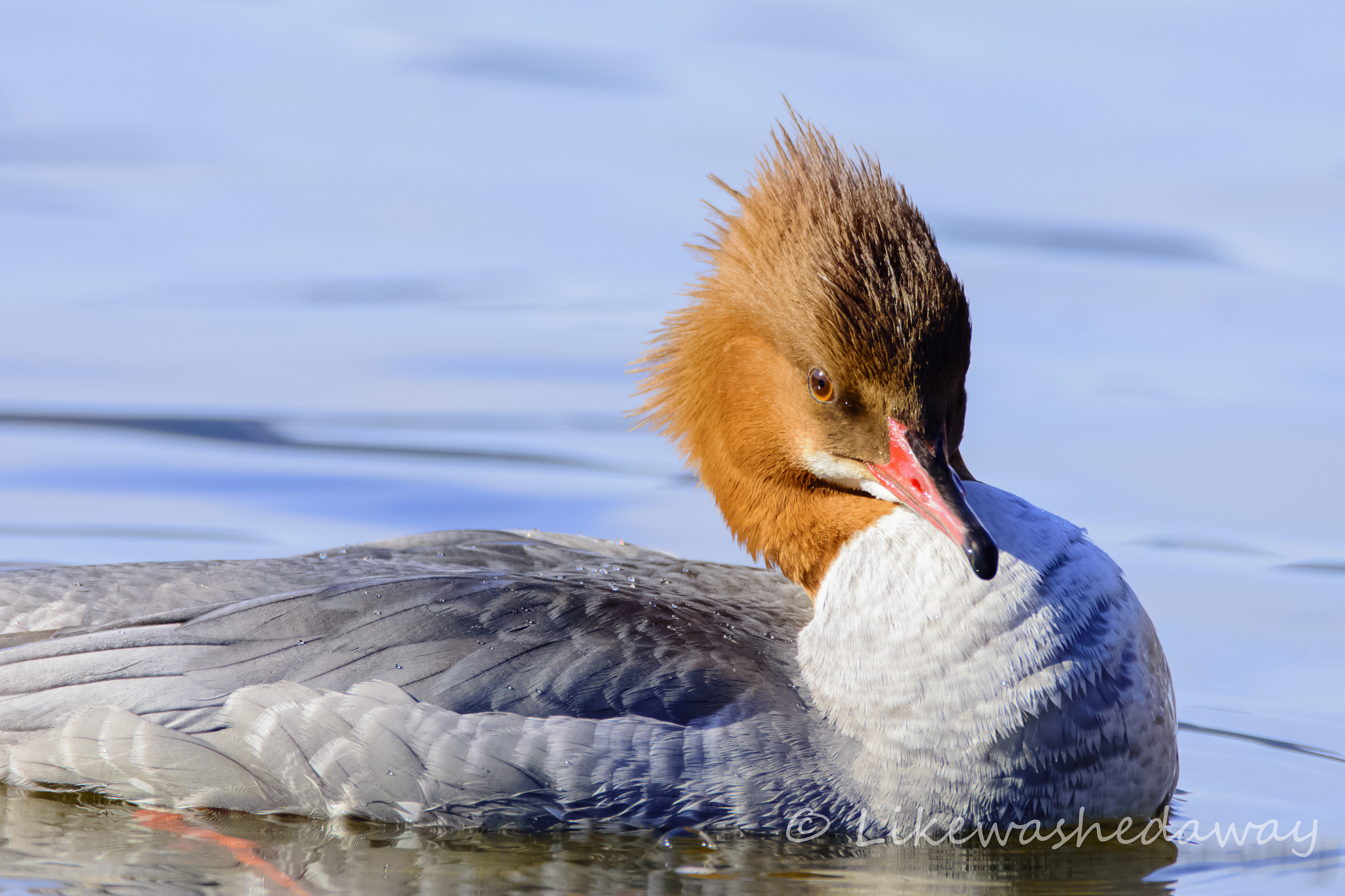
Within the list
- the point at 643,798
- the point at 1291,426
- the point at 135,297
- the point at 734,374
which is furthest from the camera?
the point at 135,297

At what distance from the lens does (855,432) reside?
660 cm

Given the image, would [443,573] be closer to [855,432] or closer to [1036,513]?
[855,432]

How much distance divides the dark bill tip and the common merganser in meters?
0.01

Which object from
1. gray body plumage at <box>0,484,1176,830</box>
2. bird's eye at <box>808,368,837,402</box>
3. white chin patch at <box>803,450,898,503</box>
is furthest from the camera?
white chin patch at <box>803,450,898,503</box>

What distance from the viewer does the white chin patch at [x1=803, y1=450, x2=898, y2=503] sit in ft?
21.9

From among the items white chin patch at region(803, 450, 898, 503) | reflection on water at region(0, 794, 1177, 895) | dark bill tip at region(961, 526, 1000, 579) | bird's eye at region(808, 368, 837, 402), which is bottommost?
reflection on water at region(0, 794, 1177, 895)

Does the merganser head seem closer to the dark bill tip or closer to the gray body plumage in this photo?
the dark bill tip

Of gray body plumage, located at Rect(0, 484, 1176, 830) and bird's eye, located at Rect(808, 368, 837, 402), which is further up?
bird's eye, located at Rect(808, 368, 837, 402)

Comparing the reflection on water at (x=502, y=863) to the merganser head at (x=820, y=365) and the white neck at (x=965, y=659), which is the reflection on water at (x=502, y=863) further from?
the merganser head at (x=820, y=365)

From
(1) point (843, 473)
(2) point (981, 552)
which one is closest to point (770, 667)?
(1) point (843, 473)

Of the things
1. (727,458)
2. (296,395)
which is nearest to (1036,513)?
(727,458)

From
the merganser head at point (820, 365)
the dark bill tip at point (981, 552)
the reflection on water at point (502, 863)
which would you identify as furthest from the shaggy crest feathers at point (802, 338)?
the reflection on water at point (502, 863)

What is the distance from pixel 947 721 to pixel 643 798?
1.04 meters

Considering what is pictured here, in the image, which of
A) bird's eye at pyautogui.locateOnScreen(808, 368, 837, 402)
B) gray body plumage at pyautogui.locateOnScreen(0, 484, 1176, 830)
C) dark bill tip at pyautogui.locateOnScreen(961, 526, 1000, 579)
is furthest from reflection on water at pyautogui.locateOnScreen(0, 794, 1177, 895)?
bird's eye at pyautogui.locateOnScreen(808, 368, 837, 402)
